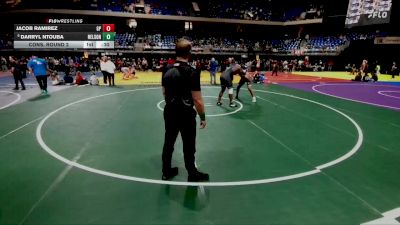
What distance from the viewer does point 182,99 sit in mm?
4789

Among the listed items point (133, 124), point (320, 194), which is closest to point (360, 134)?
point (320, 194)

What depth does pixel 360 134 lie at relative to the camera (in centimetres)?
815

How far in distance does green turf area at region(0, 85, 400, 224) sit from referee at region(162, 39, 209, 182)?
0.69 metres

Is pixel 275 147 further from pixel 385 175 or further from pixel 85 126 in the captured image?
pixel 85 126

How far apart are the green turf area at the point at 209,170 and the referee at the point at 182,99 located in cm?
69

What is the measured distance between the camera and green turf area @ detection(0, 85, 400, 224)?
4.06m

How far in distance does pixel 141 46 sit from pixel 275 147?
33308 mm
